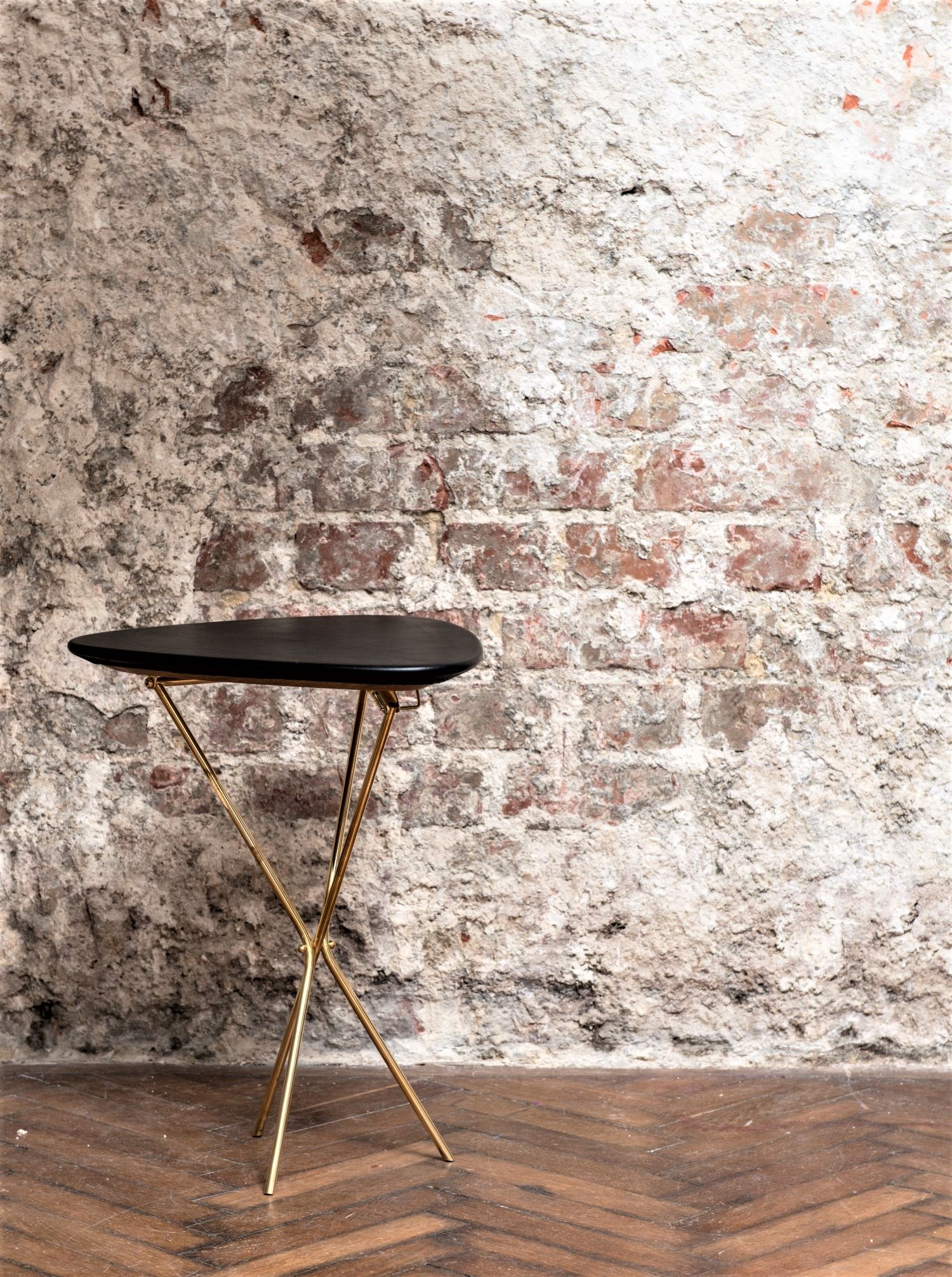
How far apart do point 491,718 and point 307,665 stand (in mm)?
876

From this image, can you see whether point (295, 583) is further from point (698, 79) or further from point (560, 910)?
point (698, 79)

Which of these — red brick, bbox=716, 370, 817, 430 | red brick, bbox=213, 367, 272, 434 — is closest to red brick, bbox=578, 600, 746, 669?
red brick, bbox=716, 370, 817, 430

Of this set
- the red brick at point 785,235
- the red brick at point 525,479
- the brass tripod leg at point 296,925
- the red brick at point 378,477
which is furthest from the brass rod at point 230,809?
the red brick at point 785,235

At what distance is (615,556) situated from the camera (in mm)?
2721

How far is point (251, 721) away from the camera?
2742 millimetres

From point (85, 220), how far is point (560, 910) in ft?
5.58

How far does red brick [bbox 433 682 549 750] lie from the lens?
2723mm

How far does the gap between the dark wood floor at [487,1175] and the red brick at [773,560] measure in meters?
0.99

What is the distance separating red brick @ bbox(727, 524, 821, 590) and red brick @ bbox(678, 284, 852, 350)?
381mm

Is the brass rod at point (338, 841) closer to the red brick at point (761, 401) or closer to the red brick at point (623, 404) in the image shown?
the red brick at point (623, 404)

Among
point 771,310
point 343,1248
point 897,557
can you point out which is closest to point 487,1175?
point 343,1248

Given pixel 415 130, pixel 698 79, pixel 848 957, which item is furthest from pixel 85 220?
pixel 848 957

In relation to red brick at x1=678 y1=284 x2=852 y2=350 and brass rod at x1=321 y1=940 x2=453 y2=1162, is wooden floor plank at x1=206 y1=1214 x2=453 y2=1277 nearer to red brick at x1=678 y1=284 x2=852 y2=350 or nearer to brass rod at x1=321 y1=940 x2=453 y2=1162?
brass rod at x1=321 y1=940 x2=453 y2=1162

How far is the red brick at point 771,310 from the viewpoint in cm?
270
